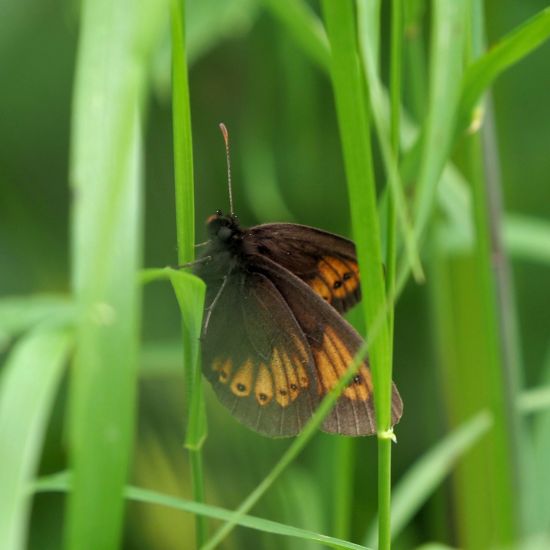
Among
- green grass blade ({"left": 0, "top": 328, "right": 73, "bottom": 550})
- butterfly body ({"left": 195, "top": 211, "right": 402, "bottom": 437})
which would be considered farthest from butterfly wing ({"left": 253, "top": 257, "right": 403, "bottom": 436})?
green grass blade ({"left": 0, "top": 328, "right": 73, "bottom": 550})

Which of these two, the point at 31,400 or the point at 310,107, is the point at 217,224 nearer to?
the point at 31,400

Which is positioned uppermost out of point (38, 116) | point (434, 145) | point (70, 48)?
point (70, 48)

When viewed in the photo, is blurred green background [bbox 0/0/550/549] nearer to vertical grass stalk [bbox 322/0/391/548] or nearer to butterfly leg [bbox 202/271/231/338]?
butterfly leg [bbox 202/271/231/338]

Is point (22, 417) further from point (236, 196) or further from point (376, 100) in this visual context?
point (236, 196)

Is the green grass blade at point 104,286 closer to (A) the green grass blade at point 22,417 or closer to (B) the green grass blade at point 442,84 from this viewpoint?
(A) the green grass blade at point 22,417

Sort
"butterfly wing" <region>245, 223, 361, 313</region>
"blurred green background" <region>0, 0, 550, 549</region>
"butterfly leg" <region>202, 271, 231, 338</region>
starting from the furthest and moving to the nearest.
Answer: "blurred green background" <region>0, 0, 550, 549</region> → "butterfly wing" <region>245, 223, 361, 313</region> → "butterfly leg" <region>202, 271, 231, 338</region>

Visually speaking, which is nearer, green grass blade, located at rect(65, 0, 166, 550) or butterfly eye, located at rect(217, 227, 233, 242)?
green grass blade, located at rect(65, 0, 166, 550)

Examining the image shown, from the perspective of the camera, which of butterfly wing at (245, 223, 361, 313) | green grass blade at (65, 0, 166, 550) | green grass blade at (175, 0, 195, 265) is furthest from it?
butterfly wing at (245, 223, 361, 313)

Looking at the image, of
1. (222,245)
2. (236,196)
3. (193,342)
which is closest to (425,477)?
(222,245)

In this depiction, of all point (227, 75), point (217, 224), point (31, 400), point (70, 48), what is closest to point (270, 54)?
point (227, 75)
